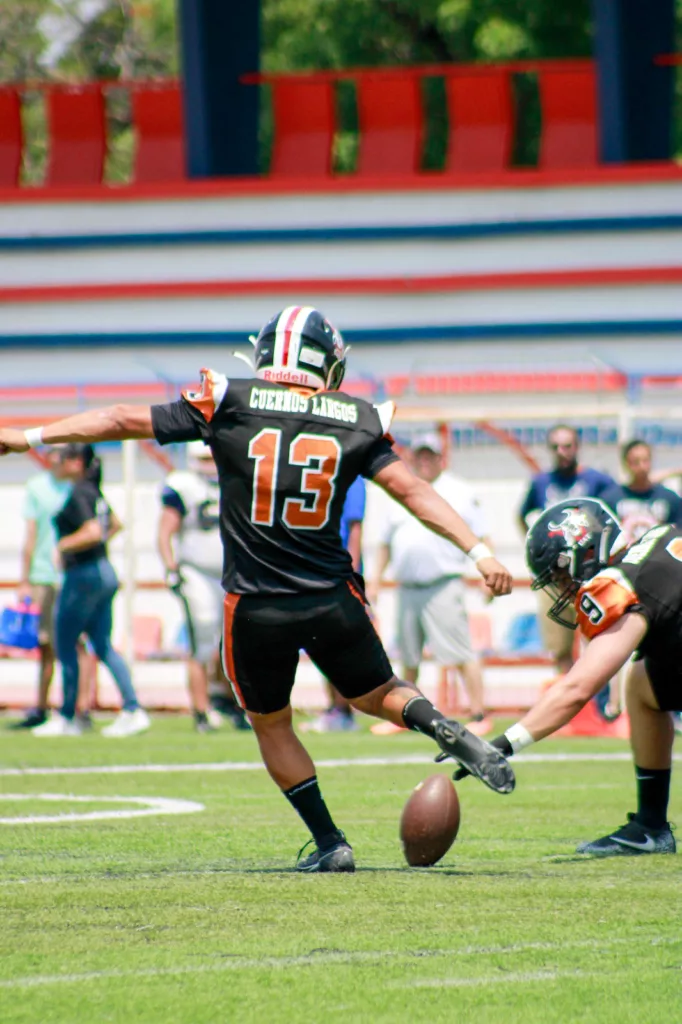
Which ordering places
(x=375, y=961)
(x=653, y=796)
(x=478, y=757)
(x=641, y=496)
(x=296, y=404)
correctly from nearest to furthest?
(x=375, y=961)
(x=478, y=757)
(x=296, y=404)
(x=653, y=796)
(x=641, y=496)

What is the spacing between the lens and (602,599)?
6.12m

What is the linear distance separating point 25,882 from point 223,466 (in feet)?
5.04

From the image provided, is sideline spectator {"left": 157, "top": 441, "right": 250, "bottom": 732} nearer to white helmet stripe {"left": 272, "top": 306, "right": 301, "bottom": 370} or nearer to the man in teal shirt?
the man in teal shirt

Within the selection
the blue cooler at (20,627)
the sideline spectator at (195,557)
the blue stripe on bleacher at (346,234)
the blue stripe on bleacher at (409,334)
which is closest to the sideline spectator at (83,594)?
the sideline spectator at (195,557)

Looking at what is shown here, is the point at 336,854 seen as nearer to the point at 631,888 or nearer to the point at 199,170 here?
the point at 631,888

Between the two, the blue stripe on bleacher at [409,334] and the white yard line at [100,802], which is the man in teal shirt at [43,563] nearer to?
the white yard line at [100,802]

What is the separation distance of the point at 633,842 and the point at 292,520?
5.92ft

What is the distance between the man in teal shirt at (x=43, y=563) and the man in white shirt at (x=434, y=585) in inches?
101

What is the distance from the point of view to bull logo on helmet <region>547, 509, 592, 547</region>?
6215mm

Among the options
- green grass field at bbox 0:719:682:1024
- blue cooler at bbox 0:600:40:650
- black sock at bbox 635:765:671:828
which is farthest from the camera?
blue cooler at bbox 0:600:40:650

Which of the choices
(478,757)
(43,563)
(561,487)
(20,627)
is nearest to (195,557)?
(43,563)

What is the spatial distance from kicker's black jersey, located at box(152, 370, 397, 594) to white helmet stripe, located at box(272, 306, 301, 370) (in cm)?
13

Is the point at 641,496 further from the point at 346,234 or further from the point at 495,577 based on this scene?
the point at 346,234

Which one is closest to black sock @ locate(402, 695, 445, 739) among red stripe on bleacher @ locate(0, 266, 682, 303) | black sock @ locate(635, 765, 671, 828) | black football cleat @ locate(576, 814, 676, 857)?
black football cleat @ locate(576, 814, 676, 857)
